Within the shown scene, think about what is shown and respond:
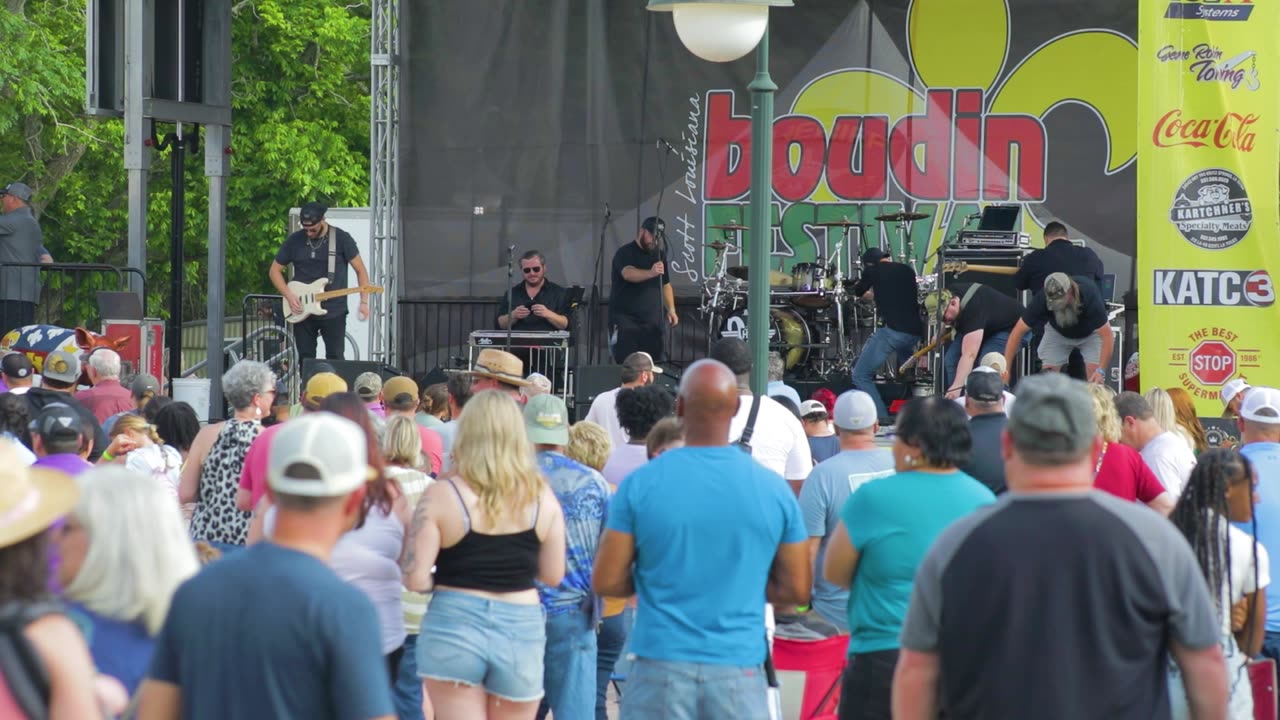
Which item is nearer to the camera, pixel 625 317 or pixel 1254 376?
pixel 1254 376

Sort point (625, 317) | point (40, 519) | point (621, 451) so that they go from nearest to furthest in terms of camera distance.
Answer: point (40, 519) → point (621, 451) → point (625, 317)

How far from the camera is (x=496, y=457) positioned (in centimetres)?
486

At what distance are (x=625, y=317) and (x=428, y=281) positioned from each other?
231cm

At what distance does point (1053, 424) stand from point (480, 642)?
218 centimetres

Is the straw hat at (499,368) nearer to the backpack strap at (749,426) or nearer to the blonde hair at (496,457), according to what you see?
the backpack strap at (749,426)

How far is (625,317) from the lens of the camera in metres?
13.7

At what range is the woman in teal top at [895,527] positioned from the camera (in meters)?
4.31

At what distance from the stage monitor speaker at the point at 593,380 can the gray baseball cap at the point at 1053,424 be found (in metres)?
8.80

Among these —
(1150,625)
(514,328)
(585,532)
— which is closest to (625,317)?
(514,328)

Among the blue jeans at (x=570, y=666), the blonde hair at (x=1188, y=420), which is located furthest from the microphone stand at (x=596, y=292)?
the blue jeans at (x=570, y=666)

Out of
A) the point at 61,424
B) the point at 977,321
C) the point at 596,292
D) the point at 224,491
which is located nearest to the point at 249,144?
the point at 596,292

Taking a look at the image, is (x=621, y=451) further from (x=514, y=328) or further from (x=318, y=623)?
(x=514, y=328)

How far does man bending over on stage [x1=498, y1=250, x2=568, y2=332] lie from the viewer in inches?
536

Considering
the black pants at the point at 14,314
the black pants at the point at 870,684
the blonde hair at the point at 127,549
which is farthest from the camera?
the black pants at the point at 14,314
